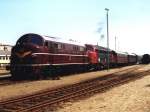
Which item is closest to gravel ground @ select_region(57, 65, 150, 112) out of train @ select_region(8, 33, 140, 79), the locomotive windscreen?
train @ select_region(8, 33, 140, 79)

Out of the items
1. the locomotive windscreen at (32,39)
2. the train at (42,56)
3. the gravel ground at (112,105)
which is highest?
the locomotive windscreen at (32,39)

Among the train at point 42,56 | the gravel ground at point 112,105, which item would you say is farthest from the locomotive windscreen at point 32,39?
the gravel ground at point 112,105

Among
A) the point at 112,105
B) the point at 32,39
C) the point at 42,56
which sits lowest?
the point at 112,105

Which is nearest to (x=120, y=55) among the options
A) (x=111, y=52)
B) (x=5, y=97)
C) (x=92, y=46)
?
(x=111, y=52)

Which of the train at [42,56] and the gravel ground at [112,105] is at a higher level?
the train at [42,56]

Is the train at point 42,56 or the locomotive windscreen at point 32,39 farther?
the locomotive windscreen at point 32,39

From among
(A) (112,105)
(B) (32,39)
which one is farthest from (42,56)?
(A) (112,105)

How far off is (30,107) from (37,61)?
1274cm

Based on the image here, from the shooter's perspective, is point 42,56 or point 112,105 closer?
point 112,105

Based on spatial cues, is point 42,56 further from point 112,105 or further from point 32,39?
point 112,105

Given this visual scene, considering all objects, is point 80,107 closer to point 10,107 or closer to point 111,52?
point 10,107

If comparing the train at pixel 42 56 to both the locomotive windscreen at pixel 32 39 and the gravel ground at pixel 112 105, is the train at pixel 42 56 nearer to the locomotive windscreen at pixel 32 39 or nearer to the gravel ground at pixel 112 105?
the locomotive windscreen at pixel 32 39

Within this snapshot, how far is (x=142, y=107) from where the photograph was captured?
43.2 feet

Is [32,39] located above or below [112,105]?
above
